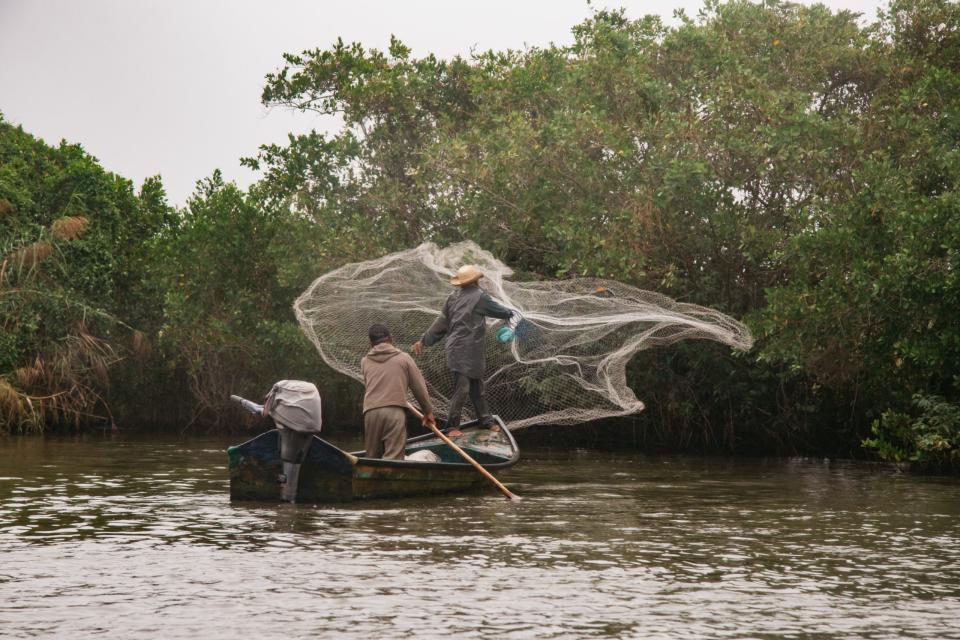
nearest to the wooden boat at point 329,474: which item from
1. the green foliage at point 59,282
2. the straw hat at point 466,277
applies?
the straw hat at point 466,277

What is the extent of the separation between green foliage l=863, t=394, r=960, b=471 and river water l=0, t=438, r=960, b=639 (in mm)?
1434

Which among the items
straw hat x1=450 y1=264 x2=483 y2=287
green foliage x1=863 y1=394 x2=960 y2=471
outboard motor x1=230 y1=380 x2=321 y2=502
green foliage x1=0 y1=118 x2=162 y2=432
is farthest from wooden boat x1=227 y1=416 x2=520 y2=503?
green foliage x1=0 y1=118 x2=162 y2=432

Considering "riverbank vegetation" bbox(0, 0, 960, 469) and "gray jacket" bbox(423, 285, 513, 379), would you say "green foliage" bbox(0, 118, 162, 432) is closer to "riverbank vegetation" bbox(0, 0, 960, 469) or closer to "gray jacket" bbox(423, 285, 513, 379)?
"riverbank vegetation" bbox(0, 0, 960, 469)

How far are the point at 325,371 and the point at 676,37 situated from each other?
9.96 meters

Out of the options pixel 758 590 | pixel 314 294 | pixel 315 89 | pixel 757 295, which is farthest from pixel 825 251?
pixel 315 89

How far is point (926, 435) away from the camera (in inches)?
648

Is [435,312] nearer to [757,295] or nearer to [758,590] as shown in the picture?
[757,295]

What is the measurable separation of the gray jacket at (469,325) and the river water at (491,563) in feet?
5.22

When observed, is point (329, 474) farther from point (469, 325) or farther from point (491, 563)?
point (491, 563)

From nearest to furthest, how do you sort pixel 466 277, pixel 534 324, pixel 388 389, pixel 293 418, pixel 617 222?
pixel 293 418 → pixel 388 389 → pixel 466 277 → pixel 534 324 → pixel 617 222

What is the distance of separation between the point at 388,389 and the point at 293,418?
1456 millimetres

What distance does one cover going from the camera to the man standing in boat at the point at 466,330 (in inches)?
567

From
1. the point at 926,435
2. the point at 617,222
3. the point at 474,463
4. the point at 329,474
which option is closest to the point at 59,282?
the point at 617,222

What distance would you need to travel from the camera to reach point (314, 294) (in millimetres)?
16641
